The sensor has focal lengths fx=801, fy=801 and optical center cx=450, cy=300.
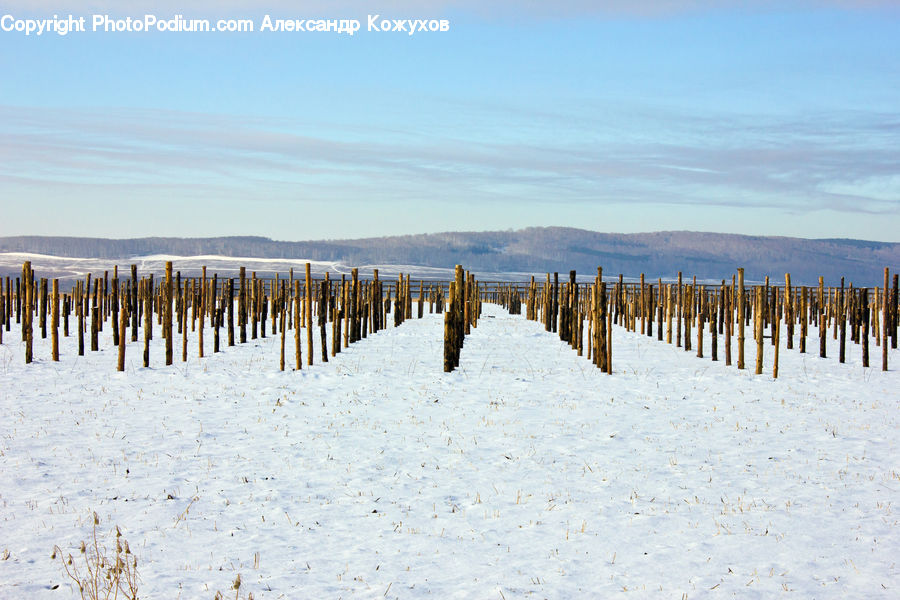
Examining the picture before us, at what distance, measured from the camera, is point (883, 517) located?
23.6 feet

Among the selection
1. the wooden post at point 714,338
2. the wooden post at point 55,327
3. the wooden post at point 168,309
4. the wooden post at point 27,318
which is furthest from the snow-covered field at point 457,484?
the wooden post at point 714,338

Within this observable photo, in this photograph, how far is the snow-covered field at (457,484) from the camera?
5.88 metres

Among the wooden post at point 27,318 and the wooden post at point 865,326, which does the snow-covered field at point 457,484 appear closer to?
the wooden post at point 27,318

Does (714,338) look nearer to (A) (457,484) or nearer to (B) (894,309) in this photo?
(B) (894,309)

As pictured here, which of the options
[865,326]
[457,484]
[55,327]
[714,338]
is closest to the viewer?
[457,484]

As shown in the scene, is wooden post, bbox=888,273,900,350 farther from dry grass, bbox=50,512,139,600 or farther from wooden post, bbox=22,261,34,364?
wooden post, bbox=22,261,34,364

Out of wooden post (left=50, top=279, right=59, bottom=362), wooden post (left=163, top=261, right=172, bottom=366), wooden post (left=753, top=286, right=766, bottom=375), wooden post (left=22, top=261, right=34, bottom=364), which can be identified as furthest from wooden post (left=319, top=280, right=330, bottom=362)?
wooden post (left=753, top=286, right=766, bottom=375)

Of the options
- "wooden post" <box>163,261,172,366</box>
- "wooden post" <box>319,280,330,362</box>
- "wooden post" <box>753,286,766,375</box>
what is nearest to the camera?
"wooden post" <box>753,286,766,375</box>

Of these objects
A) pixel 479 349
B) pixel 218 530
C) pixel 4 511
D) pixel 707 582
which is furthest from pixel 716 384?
pixel 4 511

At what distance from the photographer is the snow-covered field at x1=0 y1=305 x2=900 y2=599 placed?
588 centimetres

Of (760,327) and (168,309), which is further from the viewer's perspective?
(168,309)

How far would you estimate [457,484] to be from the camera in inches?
321

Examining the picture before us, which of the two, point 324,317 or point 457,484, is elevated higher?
point 324,317

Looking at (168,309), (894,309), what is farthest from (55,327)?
(894,309)
